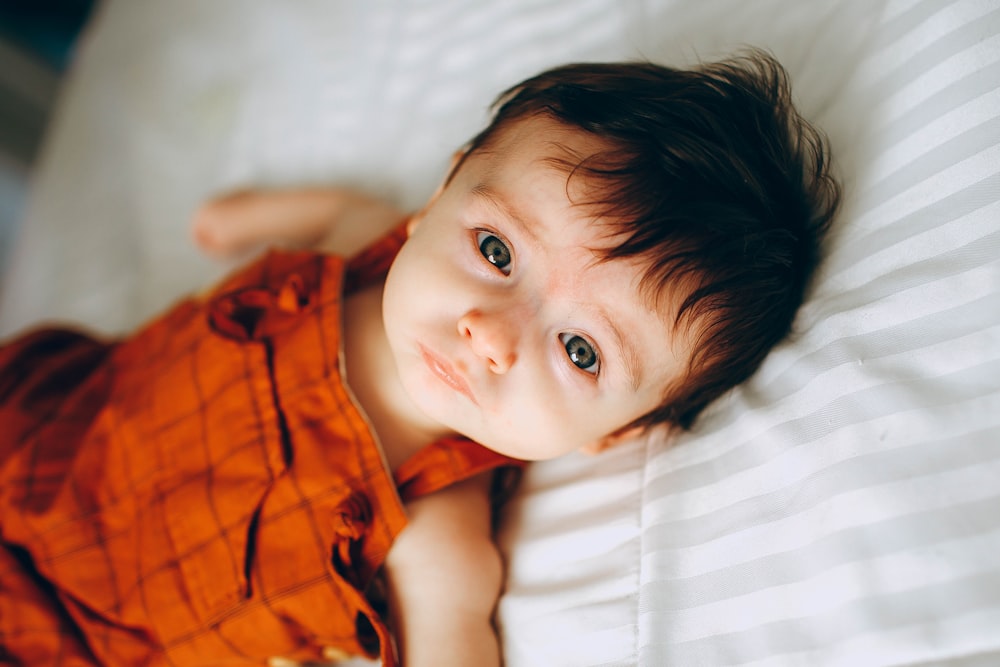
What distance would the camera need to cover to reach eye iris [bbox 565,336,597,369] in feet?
2.53

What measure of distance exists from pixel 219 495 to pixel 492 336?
0.43 meters

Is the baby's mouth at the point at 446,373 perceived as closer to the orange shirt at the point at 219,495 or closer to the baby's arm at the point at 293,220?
the orange shirt at the point at 219,495

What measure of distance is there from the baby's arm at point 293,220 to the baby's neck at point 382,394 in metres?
0.21

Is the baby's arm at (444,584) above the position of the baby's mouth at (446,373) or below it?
below

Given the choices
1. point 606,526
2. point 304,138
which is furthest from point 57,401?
point 606,526

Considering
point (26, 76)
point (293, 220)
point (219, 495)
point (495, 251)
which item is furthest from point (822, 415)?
point (26, 76)

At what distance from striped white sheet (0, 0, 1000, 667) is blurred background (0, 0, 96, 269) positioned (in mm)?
1030

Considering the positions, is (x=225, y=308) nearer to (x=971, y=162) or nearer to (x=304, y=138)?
(x=304, y=138)

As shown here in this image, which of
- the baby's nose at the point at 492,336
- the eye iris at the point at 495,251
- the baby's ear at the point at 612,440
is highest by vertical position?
the eye iris at the point at 495,251

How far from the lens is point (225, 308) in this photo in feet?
3.09

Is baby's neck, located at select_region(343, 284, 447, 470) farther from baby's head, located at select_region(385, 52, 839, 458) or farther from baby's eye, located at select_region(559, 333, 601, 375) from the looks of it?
baby's eye, located at select_region(559, 333, 601, 375)

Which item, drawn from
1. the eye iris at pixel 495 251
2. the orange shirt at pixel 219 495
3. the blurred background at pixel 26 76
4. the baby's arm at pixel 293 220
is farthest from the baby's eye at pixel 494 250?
the blurred background at pixel 26 76

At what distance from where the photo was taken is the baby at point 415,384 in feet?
2.40

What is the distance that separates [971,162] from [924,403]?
0.24m
